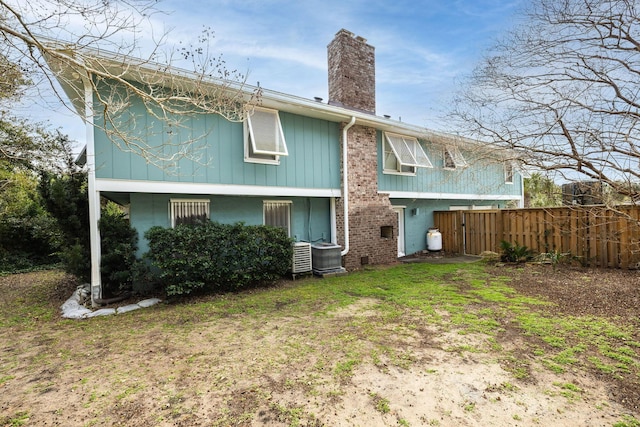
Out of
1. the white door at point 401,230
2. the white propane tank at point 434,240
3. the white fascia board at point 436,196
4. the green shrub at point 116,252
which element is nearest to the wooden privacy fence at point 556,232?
the white propane tank at point 434,240

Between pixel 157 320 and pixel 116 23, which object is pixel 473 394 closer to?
pixel 157 320

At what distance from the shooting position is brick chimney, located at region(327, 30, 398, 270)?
31.7 ft

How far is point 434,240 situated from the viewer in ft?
41.2

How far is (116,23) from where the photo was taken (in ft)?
13.0

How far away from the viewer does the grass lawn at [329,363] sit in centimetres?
264

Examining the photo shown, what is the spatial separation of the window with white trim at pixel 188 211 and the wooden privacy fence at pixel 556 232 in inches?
328

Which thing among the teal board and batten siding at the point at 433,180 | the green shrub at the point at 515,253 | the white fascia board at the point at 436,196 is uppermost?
the teal board and batten siding at the point at 433,180

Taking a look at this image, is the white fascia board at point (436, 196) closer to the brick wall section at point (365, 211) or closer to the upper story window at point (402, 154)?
the brick wall section at point (365, 211)

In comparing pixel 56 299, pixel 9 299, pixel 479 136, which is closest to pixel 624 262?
pixel 479 136

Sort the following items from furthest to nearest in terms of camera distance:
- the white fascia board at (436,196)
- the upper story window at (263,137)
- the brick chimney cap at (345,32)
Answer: the white fascia board at (436,196) → the brick chimney cap at (345,32) → the upper story window at (263,137)

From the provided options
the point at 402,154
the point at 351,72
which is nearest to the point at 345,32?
the point at 351,72

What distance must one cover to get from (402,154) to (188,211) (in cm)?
728

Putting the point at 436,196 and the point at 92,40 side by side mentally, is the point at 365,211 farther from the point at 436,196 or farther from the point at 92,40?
the point at 92,40

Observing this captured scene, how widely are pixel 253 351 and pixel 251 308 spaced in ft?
6.51
